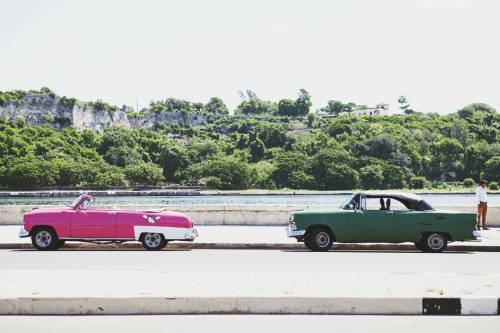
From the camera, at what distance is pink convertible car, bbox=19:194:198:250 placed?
15.7 meters

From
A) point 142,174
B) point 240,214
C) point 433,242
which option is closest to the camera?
point 433,242

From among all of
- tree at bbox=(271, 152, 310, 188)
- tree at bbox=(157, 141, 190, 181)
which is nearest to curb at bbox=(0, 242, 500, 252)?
tree at bbox=(271, 152, 310, 188)

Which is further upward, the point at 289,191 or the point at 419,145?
the point at 419,145

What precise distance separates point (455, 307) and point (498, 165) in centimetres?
15374

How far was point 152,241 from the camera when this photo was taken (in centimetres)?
1580

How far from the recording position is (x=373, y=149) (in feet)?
538

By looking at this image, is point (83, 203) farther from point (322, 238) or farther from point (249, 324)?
point (249, 324)

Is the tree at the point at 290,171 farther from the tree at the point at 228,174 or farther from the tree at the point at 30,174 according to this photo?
the tree at the point at 30,174

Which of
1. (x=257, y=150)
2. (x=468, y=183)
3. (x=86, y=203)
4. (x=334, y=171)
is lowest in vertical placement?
(x=468, y=183)

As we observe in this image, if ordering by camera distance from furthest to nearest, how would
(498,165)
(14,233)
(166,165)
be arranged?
(166,165) → (498,165) → (14,233)

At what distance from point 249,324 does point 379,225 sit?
355 inches

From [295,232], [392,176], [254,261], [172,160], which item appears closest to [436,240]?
[295,232]

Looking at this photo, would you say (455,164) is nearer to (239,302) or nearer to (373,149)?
(373,149)

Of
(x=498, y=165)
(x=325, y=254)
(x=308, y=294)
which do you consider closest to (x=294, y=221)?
(x=325, y=254)
